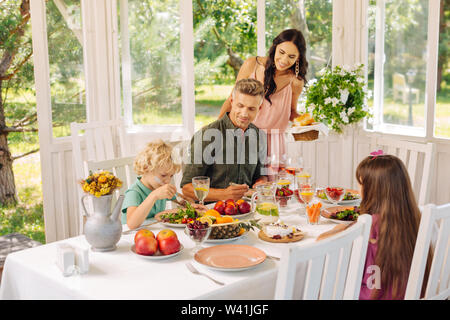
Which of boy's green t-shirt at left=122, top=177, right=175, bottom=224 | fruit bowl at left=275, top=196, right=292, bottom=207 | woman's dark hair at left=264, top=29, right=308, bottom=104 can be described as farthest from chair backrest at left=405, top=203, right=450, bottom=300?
woman's dark hair at left=264, top=29, right=308, bottom=104

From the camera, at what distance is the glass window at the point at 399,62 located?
3574 millimetres

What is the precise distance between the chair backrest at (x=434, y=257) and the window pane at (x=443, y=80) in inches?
84.3

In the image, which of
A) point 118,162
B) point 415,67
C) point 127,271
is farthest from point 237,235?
point 415,67

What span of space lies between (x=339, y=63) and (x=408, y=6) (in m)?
0.69

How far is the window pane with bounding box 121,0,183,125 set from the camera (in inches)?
151

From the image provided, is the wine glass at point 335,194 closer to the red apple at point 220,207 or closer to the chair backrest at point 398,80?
the red apple at point 220,207

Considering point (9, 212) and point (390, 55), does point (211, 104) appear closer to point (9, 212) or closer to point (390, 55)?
point (390, 55)

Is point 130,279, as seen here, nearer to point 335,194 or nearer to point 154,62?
point 335,194

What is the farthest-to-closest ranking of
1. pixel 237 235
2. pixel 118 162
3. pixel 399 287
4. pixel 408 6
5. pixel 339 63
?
pixel 339 63 → pixel 408 6 → pixel 118 162 → pixel 237 235 → pixel 399 287

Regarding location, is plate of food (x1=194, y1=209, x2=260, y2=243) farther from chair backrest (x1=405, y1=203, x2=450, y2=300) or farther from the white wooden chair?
the white wooden chair

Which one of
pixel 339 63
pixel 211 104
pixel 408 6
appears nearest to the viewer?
pixel 408 6

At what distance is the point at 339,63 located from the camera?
4070 millimetres

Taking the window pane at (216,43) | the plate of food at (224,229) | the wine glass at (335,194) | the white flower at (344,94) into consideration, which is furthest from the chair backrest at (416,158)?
the window pane at (216,43)

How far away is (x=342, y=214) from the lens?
2.01 meters
